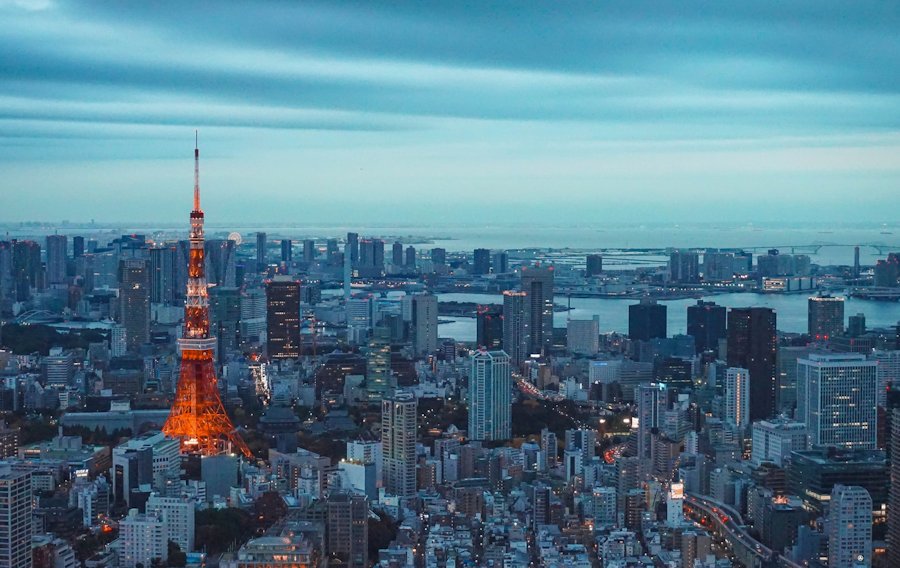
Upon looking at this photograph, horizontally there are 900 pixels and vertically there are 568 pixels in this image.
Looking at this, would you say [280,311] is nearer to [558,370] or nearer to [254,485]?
[558,370]

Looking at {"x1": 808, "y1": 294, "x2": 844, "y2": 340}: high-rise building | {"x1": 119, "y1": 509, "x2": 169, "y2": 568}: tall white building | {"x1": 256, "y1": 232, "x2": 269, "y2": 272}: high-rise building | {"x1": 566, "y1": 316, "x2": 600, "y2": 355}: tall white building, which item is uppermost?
{"x1": 256, "y1": 232, "x2": 269, "y2": 272}: high-rise building

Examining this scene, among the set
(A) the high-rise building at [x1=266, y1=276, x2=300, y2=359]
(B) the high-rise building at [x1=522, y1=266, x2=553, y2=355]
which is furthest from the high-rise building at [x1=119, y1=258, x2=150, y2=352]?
(B) the high-rise building at [x1=522, y1=266, x2=553, y2=355]

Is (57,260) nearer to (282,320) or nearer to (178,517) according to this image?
(282,320)

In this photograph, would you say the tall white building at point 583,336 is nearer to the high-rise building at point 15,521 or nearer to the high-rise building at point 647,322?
the high-rise building at point 647,322

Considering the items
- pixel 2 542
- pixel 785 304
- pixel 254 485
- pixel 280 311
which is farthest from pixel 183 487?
pixel 785 304

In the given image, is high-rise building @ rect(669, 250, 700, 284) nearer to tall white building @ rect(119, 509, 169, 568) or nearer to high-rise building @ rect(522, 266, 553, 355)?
high-rise building @ rect(522, 266, 553, 355)

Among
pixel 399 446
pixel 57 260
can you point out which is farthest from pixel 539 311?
pixel 399 446

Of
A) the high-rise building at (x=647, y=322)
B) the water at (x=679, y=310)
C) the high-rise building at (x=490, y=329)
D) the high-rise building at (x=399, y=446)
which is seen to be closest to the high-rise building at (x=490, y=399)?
the high-rise building at (x=399, y=446)
